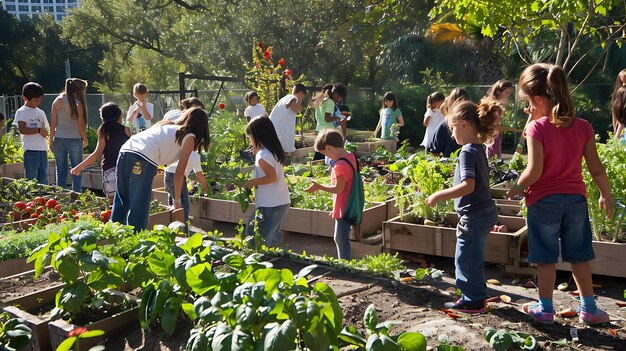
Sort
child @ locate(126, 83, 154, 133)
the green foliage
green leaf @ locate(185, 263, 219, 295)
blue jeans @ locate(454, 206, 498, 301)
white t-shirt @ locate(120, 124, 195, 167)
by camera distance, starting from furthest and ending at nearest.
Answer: child @ locate(126, 83, 154, 133) < white t-shirt @ locate(120, 124, 195, 167) < the green foliage < blue jeans @ locate(454, 206, 498, 301) < green leaf @ locate(185, 263, 219, 295)

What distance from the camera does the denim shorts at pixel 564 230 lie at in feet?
14.5

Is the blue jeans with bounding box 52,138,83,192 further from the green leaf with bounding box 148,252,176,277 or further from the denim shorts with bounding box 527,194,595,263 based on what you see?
the denim shorts with bounding box 527,194,595,263

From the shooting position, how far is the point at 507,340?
137 inches

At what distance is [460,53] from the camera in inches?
981

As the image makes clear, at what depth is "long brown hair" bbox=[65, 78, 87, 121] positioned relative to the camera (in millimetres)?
9211

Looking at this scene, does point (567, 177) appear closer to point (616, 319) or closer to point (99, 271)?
point (616, 319)

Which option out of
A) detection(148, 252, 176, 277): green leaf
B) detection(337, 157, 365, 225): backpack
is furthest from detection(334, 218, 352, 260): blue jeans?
detection(148, 252, 176, 277): green leaf

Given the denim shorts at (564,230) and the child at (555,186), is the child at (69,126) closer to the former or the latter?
the child at (555,186)

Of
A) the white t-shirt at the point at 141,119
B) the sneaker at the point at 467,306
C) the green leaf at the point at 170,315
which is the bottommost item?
the sneaker at the point at 467,306

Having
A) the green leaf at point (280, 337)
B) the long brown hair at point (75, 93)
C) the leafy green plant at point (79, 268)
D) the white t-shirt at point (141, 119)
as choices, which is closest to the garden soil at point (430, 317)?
the leafy green plant at point (79, 268)

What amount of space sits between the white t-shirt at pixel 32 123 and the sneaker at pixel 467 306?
7282 millimetres

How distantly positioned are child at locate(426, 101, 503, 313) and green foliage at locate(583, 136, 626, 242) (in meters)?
1.51

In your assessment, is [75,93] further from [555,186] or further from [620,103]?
[555,186]

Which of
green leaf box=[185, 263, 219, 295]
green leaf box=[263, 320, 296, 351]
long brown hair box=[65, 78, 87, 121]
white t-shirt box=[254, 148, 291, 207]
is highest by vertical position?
long brown hair box=[65, 78, 87, 121]
